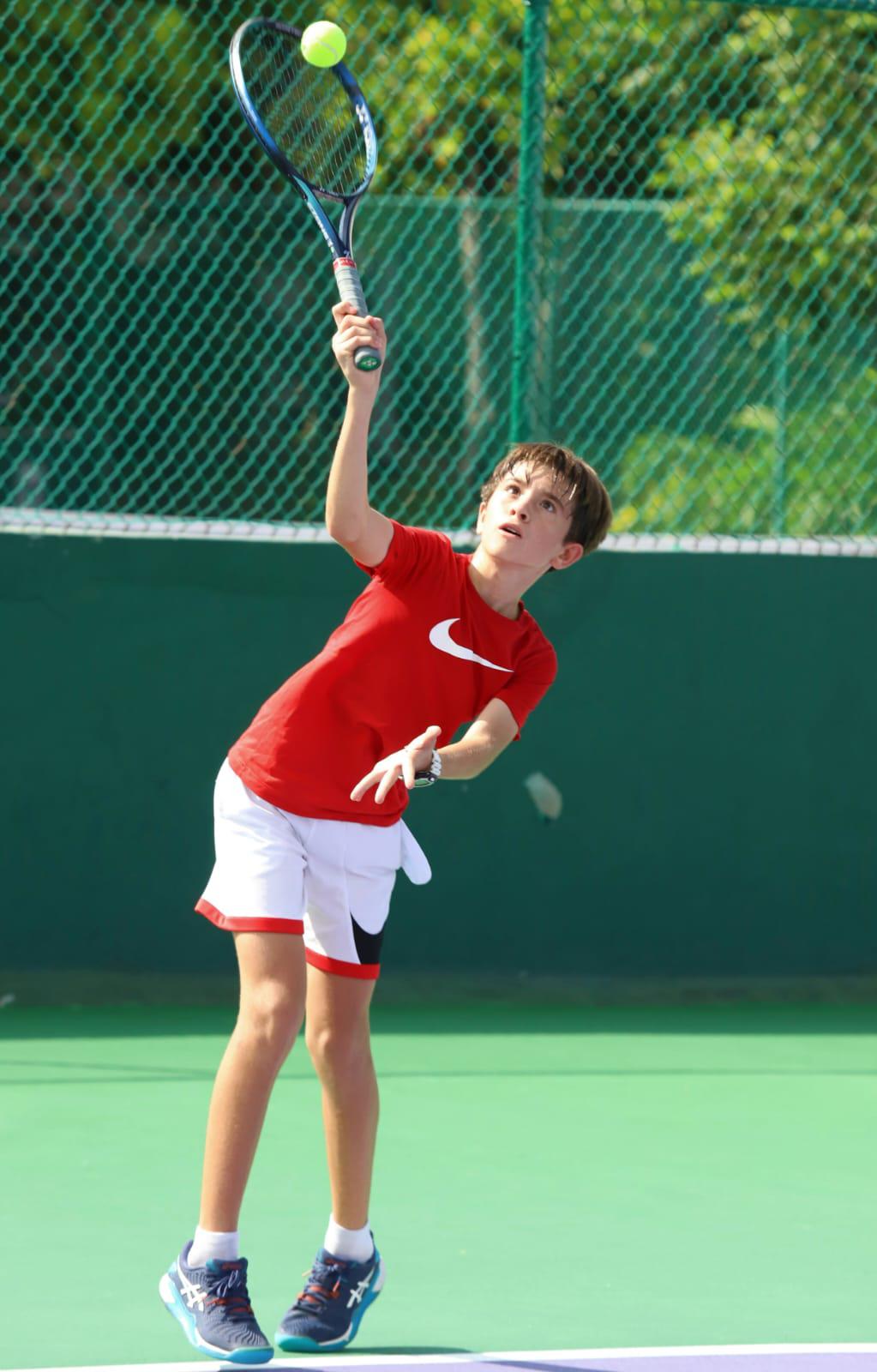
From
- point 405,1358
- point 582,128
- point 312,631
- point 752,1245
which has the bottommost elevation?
point 405,1358

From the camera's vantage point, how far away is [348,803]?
10.3ft

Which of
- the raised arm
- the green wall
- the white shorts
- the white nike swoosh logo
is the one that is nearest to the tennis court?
the green wall

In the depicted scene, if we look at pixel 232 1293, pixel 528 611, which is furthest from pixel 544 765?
pixel 232 1293

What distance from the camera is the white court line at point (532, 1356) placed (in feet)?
9.87

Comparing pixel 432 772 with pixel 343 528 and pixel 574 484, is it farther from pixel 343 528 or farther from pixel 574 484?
pixel 574 484

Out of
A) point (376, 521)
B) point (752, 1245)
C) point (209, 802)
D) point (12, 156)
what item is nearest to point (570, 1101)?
point (752, 1245)

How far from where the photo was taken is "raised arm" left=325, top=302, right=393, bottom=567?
295 centimetres

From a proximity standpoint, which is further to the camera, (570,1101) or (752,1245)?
(570,1101)

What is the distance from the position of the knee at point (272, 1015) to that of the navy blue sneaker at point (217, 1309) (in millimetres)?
350

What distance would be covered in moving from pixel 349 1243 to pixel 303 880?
613 mm

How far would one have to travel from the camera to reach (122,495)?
5.76 meters

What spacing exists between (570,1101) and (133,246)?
10.1 ft

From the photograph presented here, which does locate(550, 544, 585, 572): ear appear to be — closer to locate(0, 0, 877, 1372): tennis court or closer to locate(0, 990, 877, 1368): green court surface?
locate(0, 0, 877, 1372): tennis court

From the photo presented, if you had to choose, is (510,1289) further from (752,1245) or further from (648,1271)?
(752,1245)
